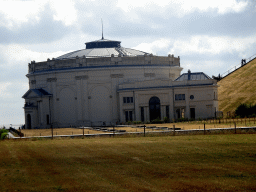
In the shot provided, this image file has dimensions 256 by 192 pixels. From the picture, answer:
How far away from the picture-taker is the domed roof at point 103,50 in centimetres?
10375

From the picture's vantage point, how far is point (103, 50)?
106 m

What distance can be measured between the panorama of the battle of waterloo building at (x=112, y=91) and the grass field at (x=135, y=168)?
54.8 metres

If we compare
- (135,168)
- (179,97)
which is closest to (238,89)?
(179,97)

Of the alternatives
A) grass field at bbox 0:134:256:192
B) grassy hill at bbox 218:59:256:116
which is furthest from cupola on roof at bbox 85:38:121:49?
grass field at bbox 0:134:256:192

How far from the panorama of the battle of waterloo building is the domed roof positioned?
260 mm

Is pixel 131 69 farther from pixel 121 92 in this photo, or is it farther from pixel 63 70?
pixel 63 70

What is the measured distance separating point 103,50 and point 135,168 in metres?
82.4

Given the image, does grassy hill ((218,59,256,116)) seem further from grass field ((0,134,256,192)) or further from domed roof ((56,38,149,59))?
grass field ((0,134,256,192))

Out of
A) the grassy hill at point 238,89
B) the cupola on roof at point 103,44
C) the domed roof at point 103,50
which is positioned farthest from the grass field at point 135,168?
the cupola on roof at point 103,44

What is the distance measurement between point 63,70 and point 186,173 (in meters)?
77.7

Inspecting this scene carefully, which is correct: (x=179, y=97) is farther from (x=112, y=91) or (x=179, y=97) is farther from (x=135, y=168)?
(x=135, y=168)

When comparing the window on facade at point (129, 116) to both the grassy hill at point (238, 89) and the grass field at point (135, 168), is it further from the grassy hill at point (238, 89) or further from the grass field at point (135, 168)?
the grass field at point (135, 168)

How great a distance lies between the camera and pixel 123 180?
71.5ft

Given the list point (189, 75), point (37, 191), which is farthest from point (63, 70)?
point (37, 191)
